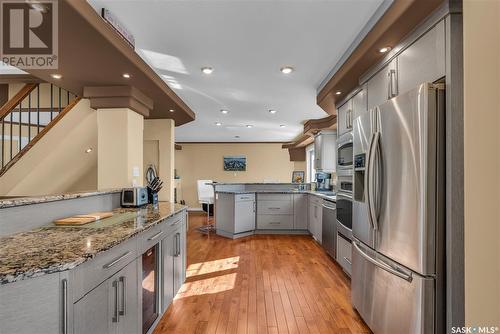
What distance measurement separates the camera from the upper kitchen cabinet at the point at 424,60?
5.29ft

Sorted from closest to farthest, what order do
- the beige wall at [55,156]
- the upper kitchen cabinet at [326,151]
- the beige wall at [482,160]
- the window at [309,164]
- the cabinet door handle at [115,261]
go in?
the beige wall at [482,160] → the cabinet door handle at [115,261] → the beige wall at [55,156] → the upper kitchen cabinet at [326,151] → the window at [309,164]

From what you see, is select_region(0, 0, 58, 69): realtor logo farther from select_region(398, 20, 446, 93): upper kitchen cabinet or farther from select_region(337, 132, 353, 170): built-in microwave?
select_region(337, 132, 353, 170): built-in microwave

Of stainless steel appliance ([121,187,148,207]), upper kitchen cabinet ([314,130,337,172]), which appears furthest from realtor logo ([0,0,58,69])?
upper kitchen cabinet ([314,130,337,172])

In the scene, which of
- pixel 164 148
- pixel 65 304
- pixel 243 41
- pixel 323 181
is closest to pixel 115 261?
pixel 65 304

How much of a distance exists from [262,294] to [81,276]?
2023 millimetres

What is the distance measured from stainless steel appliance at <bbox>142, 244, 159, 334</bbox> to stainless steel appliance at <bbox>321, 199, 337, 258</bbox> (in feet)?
8.21

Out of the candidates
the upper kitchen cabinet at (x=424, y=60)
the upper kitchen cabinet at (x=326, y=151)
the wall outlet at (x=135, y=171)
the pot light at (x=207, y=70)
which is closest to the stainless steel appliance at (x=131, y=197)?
the wall outlet at (x=135, y=171)

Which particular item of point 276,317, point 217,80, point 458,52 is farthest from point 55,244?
point 217,80

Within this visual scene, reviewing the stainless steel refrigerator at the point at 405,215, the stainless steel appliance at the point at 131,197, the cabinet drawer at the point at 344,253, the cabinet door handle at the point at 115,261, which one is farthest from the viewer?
the cabinet drawer at the point at 344,253

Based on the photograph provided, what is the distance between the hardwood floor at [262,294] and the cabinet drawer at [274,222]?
42.2 inches

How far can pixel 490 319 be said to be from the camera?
87cm

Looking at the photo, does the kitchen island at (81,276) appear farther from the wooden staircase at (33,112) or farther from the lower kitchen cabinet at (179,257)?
the wooden staircase at (33,112)

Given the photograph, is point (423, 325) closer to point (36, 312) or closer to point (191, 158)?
point (36, 312)

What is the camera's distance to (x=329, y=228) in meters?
4.11
